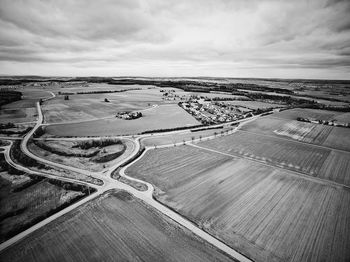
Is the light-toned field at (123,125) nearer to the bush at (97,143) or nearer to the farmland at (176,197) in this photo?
the farmland at (176,197)

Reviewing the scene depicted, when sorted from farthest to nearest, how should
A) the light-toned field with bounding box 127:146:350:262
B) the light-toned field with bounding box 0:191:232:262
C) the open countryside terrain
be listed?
the open countryside terrain, the light-toned field with bounding box 127:146:350:262, the light-toned field with bounding box 0:191:232:262

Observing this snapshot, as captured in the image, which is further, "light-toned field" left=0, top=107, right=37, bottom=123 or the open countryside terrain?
"light-toned field" left=0, top=107, right=37, bottom=123

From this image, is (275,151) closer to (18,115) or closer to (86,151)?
(86,151)

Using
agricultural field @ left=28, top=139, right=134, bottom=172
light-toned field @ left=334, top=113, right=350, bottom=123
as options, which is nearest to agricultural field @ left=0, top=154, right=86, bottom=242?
agricultural field @ left=28, top=139, right=134, bottom=172

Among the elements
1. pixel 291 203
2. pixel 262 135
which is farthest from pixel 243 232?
pixel 262 135

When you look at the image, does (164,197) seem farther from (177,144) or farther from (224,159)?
(177,144)

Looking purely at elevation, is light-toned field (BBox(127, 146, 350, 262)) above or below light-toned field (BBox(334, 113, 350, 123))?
below

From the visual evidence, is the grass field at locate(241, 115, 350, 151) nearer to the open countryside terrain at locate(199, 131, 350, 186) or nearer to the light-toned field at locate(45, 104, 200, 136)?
the open countryside terrain at locate(199, 131, 350, 186)
